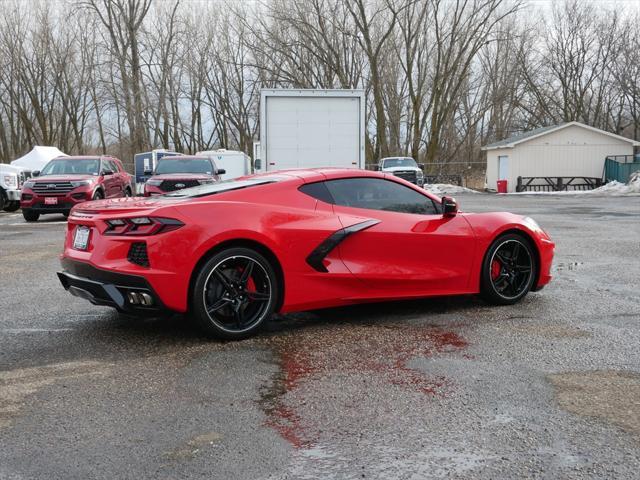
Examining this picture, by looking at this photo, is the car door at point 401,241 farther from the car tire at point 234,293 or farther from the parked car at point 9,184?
the parked car at point 9,184

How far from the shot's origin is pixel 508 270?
251 inches

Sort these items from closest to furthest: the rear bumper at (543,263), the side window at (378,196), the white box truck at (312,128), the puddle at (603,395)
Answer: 1. the puddle at (603,395)
2. the side window at (378,196)
3. the rear bumper at (543,263)
4. the white box truck at (312,128)

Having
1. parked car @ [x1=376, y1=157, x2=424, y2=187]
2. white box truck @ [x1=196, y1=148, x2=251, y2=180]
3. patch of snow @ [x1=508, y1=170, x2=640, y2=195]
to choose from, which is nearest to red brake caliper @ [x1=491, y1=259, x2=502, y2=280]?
parked car @ [x1=376, y1=157, x2=424, y2=187]

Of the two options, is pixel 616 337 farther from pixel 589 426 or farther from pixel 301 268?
pixel 301 268

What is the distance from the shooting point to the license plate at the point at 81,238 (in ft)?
16.6

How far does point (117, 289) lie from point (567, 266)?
6.27 metres

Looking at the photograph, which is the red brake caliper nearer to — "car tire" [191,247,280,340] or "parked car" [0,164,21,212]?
"car tire" [191,247,280,340]

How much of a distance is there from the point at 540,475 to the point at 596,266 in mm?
6487

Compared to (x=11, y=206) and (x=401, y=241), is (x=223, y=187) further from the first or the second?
(x=11, y=206)

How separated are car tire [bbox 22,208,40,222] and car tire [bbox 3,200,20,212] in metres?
4.22

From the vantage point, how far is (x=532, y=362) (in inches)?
177

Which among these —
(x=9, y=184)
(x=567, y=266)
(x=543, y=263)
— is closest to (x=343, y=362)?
(x=543, y=263)

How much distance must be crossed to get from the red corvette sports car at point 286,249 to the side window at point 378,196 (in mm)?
10

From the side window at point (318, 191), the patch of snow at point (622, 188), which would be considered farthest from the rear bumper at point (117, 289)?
the patch of snow at point (622, 188)
